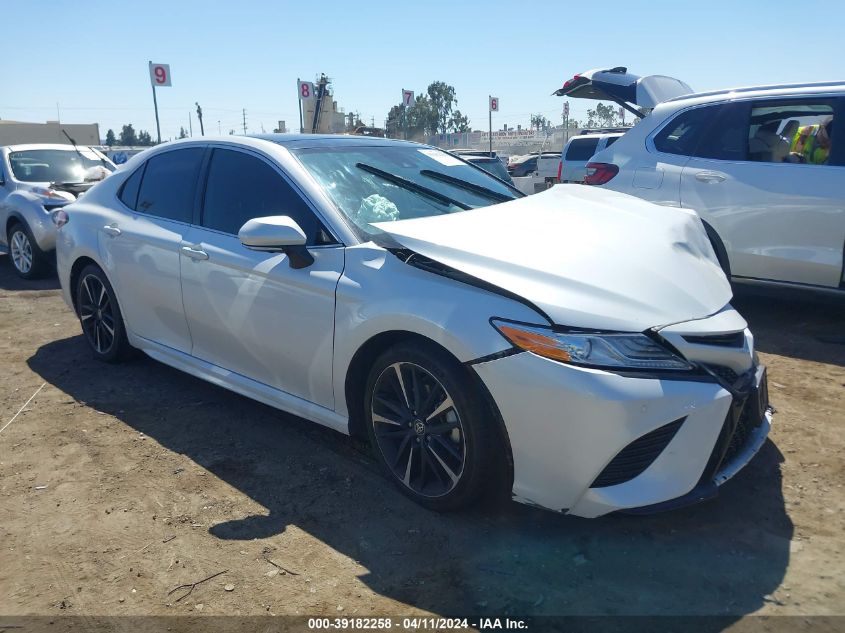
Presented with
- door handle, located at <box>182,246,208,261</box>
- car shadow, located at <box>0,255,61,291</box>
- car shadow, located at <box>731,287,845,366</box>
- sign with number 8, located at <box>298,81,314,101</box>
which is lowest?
car shadow, located at <box>0,255,61,291</box>

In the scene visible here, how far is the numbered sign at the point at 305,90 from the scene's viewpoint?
2123 centimetres

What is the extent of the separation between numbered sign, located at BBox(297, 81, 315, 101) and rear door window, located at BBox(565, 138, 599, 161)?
10374 mm

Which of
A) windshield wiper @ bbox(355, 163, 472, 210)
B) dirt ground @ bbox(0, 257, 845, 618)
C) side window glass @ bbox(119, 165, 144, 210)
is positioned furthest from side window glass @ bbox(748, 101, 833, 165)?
side window glass @ bbox(119, 165, 144, 210)

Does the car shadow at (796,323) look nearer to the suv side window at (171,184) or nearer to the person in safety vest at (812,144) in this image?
the person in safety vest at (812,144)

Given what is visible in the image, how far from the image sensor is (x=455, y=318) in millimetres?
2711

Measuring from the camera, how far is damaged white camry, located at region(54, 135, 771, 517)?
8.23 ft

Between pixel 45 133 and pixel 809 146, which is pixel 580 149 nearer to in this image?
pixel 809 146

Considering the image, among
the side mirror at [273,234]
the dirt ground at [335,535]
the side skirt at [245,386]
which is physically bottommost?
the dirt ground at [335,535]

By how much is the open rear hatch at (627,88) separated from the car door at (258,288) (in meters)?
4.36

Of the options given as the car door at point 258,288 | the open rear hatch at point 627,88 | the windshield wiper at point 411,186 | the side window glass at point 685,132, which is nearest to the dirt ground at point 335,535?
the car door at point 258,288

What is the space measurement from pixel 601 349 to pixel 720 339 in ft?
1.84

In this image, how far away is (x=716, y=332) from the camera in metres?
2.68

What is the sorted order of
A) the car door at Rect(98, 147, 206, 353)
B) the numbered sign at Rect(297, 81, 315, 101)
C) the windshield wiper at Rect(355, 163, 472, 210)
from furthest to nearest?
the numbered sign at Rect(297, 81, 315, 101)
the car door at Rect(98, 147, 206, 353)
the windshield wiper at Rect(355, 163, 472, 210)

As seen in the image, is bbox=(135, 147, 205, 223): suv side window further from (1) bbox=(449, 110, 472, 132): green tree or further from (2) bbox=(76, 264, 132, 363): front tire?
(1) bbox=(449, 110, 472, 132): green tree
